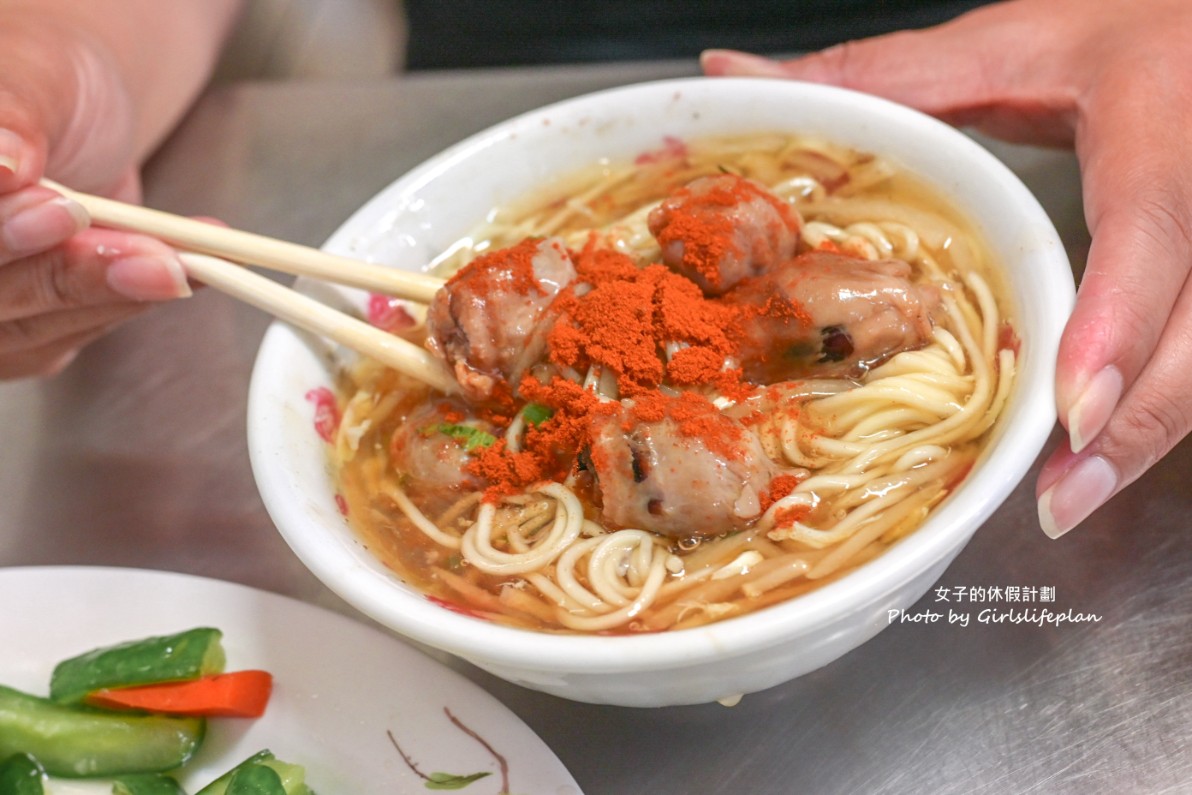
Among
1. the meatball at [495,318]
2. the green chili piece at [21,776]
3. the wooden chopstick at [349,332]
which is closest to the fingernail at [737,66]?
the meatball at [495,318]

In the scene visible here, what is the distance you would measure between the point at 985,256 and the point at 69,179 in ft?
7.60

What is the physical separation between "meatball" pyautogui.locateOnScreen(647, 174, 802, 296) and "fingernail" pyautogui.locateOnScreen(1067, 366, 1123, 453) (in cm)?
64

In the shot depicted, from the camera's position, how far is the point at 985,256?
1734 mm

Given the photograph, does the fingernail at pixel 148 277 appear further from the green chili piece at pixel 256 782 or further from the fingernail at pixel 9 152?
the green chili piece at pixel 256 782

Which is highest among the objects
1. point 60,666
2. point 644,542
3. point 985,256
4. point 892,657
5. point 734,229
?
point 734,229

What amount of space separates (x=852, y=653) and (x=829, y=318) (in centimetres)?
66

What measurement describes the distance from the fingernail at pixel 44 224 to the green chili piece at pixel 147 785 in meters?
1.08

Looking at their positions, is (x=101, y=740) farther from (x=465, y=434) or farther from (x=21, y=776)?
(x=465, y=434)

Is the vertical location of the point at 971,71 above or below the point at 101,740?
above

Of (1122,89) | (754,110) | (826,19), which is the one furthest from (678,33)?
(1122,89)

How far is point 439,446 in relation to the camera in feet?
5.59

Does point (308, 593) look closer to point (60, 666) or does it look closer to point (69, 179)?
point (60, 666)

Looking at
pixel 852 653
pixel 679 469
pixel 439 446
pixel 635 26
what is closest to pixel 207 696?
pixel 439 446

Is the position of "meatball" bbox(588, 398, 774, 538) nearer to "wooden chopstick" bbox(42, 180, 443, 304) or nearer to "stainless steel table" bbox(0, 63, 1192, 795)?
"stainless steel table" bbox(0, 63, 1192, 795)
